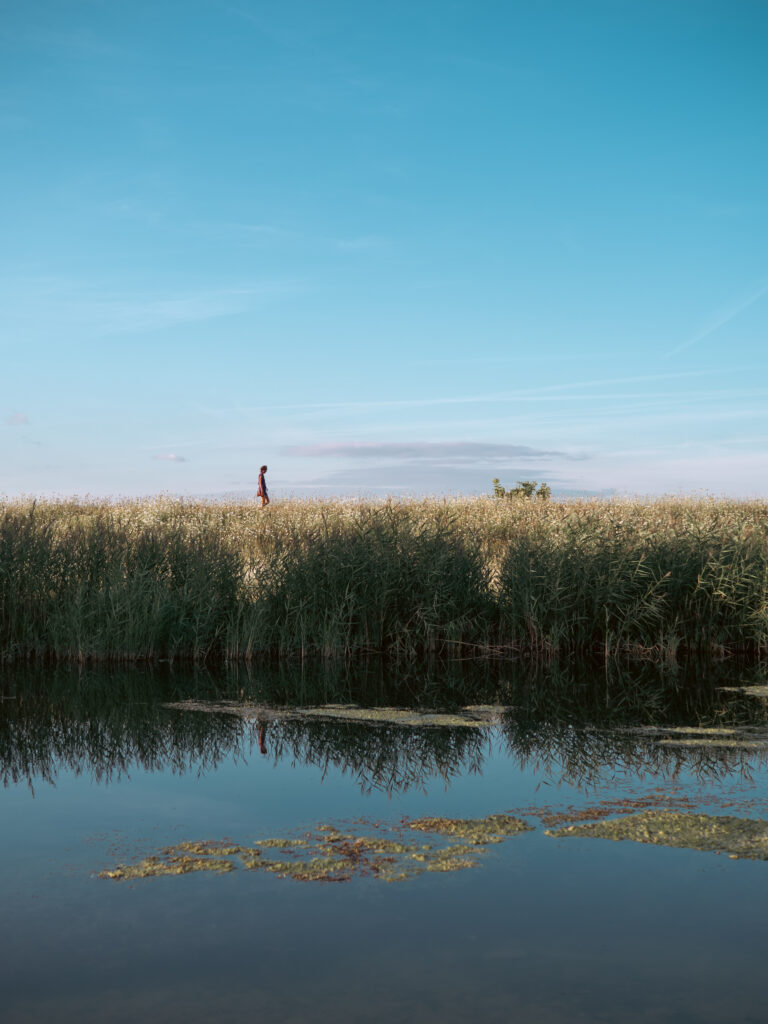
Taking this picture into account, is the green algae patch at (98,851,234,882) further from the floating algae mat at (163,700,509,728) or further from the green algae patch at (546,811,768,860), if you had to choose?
the floating algae mat at (163,700,509,728)

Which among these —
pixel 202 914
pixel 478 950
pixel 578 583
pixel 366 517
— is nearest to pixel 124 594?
pixel 366 517

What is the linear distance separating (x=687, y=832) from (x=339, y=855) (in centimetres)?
178

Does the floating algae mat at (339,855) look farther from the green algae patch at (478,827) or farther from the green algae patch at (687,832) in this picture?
the green algae patch at (687,832)

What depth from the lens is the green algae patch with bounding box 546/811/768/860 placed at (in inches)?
177

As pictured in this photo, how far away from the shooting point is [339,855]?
14.3ft

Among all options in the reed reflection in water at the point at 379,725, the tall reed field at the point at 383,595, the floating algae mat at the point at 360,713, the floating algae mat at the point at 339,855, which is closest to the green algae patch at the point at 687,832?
the floating algae mat at the point at 339,855

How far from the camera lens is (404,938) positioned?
11.4 ft

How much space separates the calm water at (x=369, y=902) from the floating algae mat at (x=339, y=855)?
9 cm

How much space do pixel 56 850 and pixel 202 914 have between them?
1208 mm

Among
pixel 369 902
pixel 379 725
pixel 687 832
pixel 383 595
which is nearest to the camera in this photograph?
pixel 369 902

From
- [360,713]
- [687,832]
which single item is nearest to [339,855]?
[687,832]

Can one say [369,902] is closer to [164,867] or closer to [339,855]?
[339,855]

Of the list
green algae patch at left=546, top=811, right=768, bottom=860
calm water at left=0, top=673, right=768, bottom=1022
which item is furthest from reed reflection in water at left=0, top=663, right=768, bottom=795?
green algae patch at left=546, top=811, right=768, bottom=860

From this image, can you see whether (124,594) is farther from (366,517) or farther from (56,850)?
(56,850)
